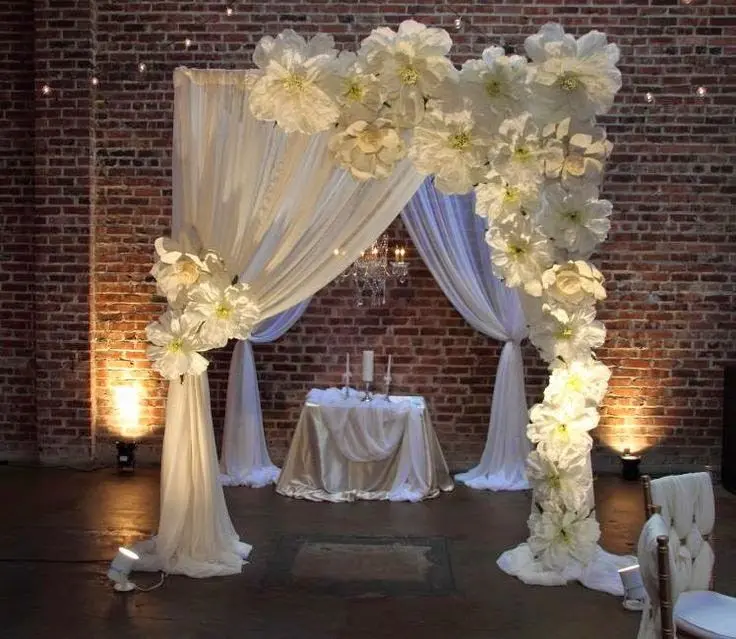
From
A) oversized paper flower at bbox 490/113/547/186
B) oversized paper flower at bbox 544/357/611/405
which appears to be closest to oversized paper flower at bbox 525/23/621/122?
oversized paper flower at bbox 490/113/547/186

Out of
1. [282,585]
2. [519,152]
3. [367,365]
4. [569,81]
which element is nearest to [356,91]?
[519,152]

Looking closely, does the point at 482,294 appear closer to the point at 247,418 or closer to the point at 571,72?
the point at 247,418

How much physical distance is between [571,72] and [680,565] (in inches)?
72.4

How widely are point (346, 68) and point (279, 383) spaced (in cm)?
323

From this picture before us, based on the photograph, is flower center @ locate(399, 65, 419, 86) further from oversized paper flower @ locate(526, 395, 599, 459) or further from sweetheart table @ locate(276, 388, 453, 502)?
sweetheart table @ locate(276, 388, 453, 502)

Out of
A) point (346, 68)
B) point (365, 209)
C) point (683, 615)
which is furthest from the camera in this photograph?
point (365, 209)

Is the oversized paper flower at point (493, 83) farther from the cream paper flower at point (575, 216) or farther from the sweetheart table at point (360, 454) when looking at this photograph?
the sweetheart table at point (360, 454)

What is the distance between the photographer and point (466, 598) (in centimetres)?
400

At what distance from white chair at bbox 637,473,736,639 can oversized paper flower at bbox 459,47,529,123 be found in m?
1.51

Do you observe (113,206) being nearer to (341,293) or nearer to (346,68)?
(341,293)

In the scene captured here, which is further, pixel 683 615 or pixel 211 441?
pixel 211 441

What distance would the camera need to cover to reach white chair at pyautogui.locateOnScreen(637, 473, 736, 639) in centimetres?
255

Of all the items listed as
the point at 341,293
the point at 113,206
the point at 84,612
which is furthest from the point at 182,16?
the point at 84,612

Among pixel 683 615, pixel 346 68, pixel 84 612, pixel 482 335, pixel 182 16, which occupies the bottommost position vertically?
pixel 84 612
